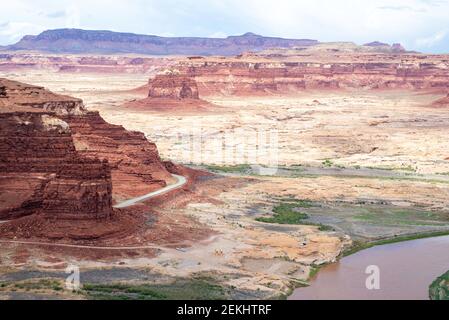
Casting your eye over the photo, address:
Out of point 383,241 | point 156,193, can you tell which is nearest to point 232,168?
point 156,193

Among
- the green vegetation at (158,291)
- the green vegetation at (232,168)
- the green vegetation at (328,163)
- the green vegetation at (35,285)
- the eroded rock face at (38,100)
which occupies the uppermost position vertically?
the eroded rock face at (38,100)

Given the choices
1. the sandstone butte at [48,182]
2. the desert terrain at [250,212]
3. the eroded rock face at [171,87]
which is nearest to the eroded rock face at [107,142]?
the desert terrain at [250,212]

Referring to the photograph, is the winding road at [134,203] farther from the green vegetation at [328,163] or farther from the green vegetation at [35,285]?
the green vegetation at [328,163]

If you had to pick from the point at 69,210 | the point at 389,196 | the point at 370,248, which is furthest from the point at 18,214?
the point at 389,196

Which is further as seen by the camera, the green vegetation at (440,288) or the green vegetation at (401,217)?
the green vegetation at (401,217)

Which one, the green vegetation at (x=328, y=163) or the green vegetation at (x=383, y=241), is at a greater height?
the green vegetation at (x=383, y=241)
